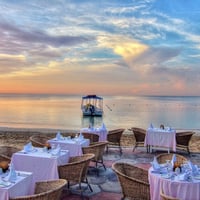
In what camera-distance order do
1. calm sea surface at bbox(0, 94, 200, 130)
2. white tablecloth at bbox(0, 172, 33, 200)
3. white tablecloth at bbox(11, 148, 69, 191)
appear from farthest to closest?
calm sea surface at bbox(0, 94, 200, 130) → white tablecloth at bbox(11, 148, 69, 191) → white tablecloth at bbox(0, 172, 33, 200)

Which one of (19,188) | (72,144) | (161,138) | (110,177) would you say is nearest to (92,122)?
(161,138)

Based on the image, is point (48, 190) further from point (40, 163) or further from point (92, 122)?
point (92, 122)

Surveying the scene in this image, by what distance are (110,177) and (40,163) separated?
167 cm

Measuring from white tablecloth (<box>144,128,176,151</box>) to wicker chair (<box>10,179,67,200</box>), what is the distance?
5.32m

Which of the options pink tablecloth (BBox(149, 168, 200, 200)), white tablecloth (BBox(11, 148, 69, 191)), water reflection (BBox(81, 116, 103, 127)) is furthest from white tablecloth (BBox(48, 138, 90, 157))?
water reflection (BBox(81, 116, 103, 127))

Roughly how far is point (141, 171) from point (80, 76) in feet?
99.0

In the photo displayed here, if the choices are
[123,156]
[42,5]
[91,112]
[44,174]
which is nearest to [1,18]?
[42,5]

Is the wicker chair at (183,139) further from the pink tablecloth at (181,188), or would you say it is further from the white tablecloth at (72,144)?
the pink tablecloth at (181,188)

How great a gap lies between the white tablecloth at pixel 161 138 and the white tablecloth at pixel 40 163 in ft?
13.0

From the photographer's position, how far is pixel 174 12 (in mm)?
15359

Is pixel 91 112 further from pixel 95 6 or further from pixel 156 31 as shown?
pixel 95 6

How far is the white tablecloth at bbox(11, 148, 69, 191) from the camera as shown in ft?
16.5

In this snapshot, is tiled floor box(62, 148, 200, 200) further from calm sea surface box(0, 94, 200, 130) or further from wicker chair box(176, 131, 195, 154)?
calm sea surface box(0, 94, 200, 130)

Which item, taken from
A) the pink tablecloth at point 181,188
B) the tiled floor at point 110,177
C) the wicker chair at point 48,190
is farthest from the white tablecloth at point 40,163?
the pink tablecloth at point 181,188
